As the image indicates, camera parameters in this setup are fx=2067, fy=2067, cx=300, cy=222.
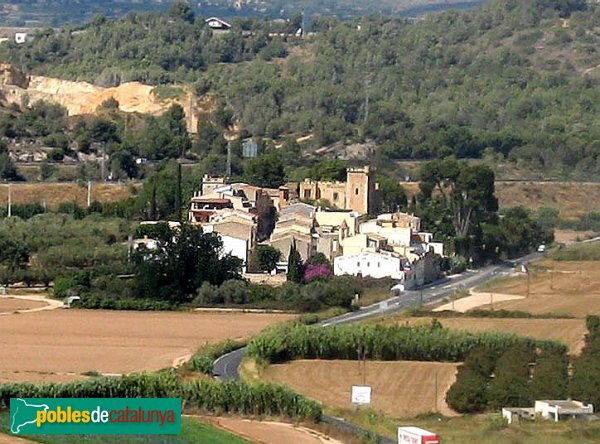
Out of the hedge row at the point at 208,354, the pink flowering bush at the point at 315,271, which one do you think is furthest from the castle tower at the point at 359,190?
the hedge row at the point at 208,354

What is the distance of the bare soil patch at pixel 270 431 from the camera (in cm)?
3058

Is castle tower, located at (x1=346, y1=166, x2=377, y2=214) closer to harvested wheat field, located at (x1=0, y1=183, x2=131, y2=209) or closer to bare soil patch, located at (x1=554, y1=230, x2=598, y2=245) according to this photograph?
bare soil patch, located at (x1=554, y1=230, x2=598, y2=245)

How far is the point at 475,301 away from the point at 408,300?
6.64 feet

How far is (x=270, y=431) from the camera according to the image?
103 ft

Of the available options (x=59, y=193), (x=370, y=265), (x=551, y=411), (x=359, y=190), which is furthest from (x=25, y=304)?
(x=59, y=193)

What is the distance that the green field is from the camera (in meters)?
27.4

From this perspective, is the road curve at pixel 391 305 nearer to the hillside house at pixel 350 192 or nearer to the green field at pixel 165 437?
the green field at pixel 165 437

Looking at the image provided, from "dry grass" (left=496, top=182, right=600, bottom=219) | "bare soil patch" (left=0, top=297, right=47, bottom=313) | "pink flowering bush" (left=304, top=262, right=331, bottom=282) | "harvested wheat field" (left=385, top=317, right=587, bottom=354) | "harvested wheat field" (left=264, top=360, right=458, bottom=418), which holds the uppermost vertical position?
"dry grass" (left=496, top=182, right=600, bottom=219)

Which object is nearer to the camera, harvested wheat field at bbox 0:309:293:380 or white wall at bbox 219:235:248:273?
harvested wheat field at bbox 0:309:293:380

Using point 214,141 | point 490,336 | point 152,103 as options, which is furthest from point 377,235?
point 152,103

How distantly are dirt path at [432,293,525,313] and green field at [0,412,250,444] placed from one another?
21704mm

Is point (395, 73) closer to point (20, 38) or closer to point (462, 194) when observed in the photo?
point (20, 38)

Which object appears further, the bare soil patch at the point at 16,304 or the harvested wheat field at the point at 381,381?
Result: the bare soil patch at the point at 16,304

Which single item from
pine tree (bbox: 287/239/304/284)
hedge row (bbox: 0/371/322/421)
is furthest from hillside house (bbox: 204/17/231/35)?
hedge row (bbox: 0/371/322/421)
